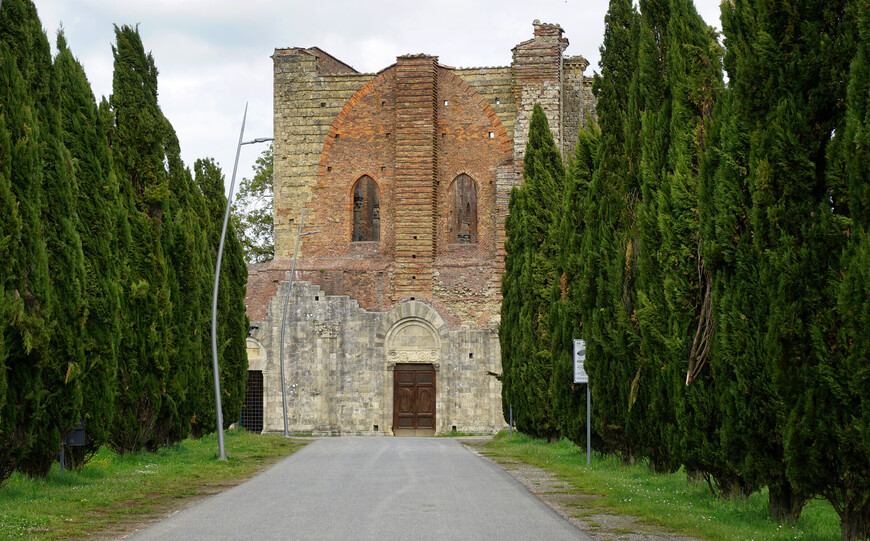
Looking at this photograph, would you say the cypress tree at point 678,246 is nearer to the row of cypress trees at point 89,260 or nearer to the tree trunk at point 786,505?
the tree trunk at point 786,505

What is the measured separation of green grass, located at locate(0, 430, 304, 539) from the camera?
10.6 meters

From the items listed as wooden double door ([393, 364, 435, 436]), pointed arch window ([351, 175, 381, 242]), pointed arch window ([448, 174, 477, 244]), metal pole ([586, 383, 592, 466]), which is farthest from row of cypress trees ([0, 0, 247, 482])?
pointed arch window ([448, 174, 477, 244])

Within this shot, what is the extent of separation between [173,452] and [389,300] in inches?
798

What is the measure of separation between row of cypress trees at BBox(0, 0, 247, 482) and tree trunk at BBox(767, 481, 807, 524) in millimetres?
8790

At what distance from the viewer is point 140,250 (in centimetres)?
1978

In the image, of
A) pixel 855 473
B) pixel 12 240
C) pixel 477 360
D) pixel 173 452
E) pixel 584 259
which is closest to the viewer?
pixel 855 473

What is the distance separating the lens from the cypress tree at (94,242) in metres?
15.2

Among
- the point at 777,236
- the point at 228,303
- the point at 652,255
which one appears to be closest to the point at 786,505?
the point at 777,236

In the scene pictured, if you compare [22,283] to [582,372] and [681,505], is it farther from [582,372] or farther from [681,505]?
[582,372]

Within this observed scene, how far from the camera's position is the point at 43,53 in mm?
14578

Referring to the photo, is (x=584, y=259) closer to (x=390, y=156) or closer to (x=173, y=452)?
(x=173, y=452)

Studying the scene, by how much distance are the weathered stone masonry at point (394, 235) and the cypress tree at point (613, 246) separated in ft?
70.2

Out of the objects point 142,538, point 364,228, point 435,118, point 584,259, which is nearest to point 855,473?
point 142,538

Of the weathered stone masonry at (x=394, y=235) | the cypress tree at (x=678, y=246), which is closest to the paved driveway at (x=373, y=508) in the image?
the cypress tree at (x=678, y=246)
